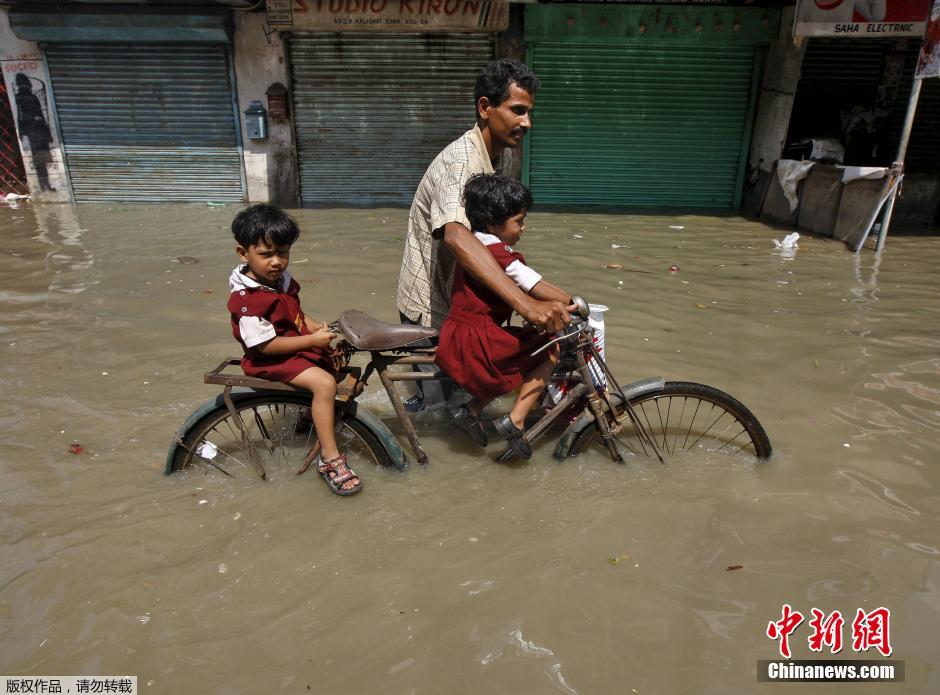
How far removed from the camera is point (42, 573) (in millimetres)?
2455

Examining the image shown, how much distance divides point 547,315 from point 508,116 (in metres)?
0.93

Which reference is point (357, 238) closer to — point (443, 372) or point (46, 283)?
point (46, 283)

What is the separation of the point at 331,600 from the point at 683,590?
130 centimetres

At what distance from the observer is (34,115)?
1047 centimetres

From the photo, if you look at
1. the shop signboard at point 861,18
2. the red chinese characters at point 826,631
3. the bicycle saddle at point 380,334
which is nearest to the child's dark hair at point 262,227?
the bicycle saddle at point 380,334

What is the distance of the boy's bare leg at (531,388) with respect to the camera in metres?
2.90

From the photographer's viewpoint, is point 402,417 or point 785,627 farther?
point 402,417

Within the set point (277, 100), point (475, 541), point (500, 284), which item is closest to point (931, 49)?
point (500, 284)

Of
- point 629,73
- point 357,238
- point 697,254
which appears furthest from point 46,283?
point 629,73

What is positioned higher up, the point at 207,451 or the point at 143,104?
the point at 143,104

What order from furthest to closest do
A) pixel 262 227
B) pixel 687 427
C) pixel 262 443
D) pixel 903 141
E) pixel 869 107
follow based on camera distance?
1. pixel 869 107
2. pixel 903 141
3. pixel 687 427
4. pixel 262 443
5. pixel 262 227

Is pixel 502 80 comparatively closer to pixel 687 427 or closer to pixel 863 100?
pixel 687 427

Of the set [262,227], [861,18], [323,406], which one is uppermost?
[861,18]

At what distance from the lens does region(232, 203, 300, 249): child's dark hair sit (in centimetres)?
256
